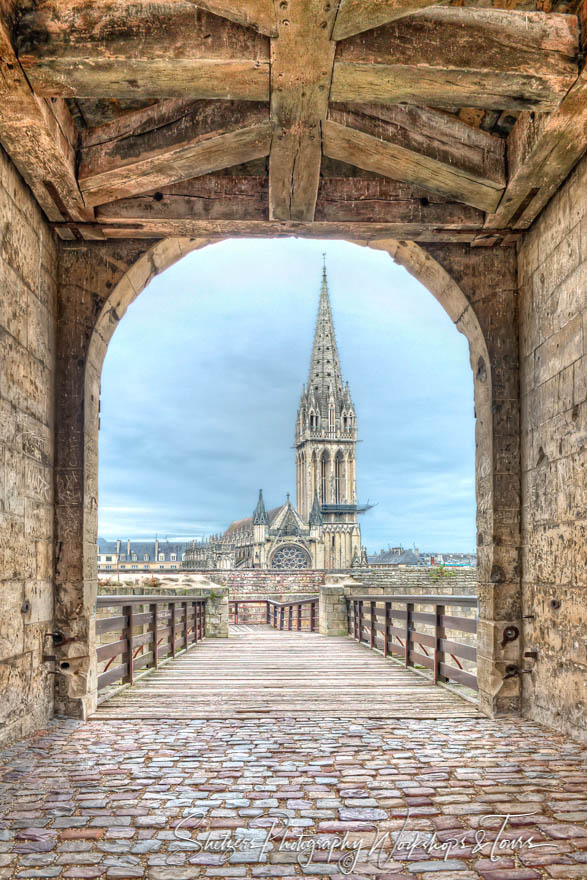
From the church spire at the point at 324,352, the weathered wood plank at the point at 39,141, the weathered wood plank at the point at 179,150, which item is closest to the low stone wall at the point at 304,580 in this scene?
the weathered wood plank at the point at 179,150

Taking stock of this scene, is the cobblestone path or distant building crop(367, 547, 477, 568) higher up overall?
the cobblestone path

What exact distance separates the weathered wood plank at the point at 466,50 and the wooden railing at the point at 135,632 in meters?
4.11

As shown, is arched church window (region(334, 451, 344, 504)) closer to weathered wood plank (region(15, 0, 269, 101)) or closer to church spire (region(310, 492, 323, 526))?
church spire (region(310, 492, 323, 526))

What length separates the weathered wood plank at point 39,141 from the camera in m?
3.43

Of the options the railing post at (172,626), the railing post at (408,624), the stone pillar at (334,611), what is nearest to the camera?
the railing post at (408,624)

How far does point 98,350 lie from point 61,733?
106 inches

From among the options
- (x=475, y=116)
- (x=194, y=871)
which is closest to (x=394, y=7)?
(x=475, y=116)

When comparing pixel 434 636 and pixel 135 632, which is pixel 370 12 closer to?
pixel 434 636

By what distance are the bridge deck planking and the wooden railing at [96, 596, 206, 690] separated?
179 mm

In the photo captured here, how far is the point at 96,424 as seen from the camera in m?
5.36

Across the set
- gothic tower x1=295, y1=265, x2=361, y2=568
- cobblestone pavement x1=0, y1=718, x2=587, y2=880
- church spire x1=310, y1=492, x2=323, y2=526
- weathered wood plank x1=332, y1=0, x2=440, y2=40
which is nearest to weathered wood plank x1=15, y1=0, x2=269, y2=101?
weathered wood plank x1=332, y1=0, x2=440, y2=40

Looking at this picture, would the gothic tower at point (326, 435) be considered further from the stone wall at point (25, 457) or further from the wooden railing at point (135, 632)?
the stone wall at point (25, 457)

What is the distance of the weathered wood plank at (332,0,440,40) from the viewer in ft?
10.2

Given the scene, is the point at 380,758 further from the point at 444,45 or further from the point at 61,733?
the point at 444,45
